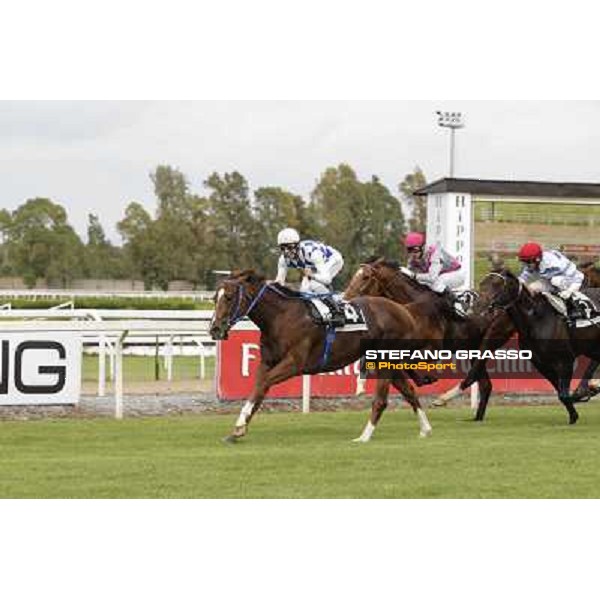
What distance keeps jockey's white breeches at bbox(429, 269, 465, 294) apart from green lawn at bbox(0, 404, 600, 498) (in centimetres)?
131

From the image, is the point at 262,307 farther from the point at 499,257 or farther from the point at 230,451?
the point at 499,257

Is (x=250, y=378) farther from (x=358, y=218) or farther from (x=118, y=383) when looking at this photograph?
(x=358, y=218)

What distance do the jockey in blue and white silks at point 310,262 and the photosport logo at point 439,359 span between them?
2.21ft

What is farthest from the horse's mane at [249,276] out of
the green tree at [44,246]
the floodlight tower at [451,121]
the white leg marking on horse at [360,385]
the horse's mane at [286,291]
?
the green tree at [44,246]

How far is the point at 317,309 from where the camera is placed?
11.9 meters

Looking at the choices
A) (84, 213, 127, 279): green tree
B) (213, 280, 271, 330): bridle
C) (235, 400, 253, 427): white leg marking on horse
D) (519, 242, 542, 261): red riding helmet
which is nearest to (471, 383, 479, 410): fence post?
(519, 242, 542, 261): red riding helmet

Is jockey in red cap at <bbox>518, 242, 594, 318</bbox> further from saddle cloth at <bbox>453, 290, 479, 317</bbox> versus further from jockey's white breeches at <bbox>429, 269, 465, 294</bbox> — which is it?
jockey's white breeches at <bbox>429, 269, 465, 294</bbox>

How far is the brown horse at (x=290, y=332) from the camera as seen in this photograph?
443 inches

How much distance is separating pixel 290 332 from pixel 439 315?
210 centimetres

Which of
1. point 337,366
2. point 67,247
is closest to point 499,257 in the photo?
point 337,366

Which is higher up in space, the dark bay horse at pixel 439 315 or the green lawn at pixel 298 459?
the dark bay horse at pixel 439 315

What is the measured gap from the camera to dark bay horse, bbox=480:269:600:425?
12.9m

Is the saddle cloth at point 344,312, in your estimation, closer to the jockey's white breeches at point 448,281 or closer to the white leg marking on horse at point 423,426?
the white leg marking on horse at point 423,426

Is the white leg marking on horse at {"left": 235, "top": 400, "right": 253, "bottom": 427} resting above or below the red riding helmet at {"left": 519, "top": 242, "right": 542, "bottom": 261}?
below
